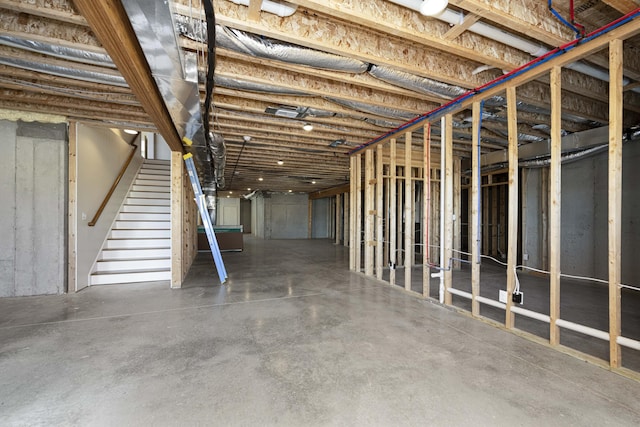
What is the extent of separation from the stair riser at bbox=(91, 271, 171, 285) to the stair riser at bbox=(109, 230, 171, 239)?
871 millimetres

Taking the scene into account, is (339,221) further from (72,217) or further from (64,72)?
(64,72)

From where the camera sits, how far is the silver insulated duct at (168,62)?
1.61m

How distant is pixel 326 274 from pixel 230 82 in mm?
3817

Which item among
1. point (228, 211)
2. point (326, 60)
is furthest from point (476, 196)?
point (228, 211)

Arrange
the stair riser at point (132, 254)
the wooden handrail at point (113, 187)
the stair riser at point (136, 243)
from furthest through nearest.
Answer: the stair riser at point (136, 243) < the stair riser at point (132, 254) < the wooden handrail at point (113, 187)

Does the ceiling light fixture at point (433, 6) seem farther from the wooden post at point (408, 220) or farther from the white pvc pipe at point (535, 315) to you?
the white pvc pipe at point (535, 315)

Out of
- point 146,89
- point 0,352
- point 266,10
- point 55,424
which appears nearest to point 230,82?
point 146,89

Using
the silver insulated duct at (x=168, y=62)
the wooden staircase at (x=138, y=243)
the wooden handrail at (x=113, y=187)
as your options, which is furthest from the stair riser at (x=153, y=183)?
the silver insulated duct at (x=168, y=62)

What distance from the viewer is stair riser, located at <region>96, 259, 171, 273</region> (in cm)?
469

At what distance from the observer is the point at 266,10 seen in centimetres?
198

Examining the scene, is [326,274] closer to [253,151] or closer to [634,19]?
[253,151]

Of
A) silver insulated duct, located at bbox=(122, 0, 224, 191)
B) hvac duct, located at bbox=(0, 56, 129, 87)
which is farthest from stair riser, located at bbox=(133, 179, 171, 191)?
hvac duct, located at bbox=(0, 56, 129, 87)

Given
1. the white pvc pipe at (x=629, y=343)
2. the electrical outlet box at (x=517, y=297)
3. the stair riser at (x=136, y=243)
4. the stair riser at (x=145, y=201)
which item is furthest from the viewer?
Answer: the stair riser at (x=145, y=201)

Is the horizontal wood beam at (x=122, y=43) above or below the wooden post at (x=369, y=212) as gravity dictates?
above
